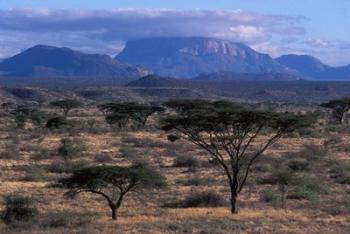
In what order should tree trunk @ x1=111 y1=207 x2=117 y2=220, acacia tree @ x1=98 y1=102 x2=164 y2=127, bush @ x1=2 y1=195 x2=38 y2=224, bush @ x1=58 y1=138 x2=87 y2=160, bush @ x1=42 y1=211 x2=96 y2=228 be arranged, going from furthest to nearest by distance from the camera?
acacia tree @ x1=98 y1=102 x2=164 y2=127 → bush @ x1=58 y1=138 x2=87 y2=160 → tree trunk @ x1=111 y1=207 x2=117 y2=220 → bush @ x1=2 y1=195 x2=38 y2=224 → bush @ x1=42 y1=211 x2=96 y2=228

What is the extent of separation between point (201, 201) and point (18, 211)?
272 inches

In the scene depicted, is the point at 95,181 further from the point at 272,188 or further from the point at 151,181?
the point at 272,188

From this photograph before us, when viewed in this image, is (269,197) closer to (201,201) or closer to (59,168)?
(201,201)

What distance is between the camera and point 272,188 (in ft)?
103

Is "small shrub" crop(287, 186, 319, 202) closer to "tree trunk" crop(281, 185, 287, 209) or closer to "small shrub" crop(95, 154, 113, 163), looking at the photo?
"tree trunk" crop(281, 185, 287, 209)

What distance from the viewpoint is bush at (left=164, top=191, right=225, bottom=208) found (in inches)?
1047

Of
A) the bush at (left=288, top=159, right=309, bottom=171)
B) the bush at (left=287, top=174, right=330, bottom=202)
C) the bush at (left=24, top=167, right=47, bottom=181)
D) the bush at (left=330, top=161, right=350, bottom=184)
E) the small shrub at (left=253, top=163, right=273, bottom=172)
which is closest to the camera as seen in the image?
the bush at (left=287, top=174, right=330, bottom=202)

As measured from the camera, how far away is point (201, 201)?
1051 inches

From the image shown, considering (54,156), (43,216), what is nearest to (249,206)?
(43,216)

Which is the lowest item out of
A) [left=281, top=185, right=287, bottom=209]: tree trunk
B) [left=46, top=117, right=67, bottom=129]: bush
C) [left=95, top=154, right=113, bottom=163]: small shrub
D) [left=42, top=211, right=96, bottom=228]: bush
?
[left=46, top=117, right=67, bottom=129]: bush

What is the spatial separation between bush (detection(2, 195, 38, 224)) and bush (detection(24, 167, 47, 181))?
1038 centimetres

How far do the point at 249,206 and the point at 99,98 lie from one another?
510 ft

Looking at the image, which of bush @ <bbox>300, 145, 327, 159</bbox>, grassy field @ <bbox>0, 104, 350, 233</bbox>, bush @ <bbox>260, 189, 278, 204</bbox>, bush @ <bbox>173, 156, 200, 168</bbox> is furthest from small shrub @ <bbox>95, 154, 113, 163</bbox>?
bush @ <bbox>260, 189, 278, 204</bbox>

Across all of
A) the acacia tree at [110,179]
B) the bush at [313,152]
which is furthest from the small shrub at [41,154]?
the acacia tree at [110,179]
